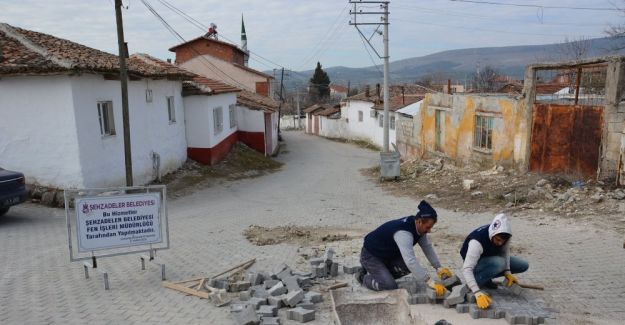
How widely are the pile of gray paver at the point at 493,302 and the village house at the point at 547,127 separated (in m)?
7.18

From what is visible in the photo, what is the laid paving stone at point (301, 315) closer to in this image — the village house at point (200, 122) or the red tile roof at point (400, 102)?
the village house at point (200, 122)

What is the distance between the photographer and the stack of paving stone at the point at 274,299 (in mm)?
5422

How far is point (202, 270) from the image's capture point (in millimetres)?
7613

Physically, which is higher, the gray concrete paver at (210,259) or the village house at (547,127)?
the village house at (547,127)

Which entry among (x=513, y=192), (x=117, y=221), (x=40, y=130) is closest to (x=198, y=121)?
(x=40, y=130)

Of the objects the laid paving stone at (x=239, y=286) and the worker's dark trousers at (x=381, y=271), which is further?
the laid paving stone at (x=239, y=286)

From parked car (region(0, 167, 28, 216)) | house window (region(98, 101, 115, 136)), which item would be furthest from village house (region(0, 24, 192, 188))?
parked car (region(0, 167, 28, 216))

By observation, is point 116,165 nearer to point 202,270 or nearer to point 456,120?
point 202,270

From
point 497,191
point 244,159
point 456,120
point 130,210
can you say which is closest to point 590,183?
point 497,191

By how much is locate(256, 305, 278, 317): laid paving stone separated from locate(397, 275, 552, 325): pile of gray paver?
5.27 ft

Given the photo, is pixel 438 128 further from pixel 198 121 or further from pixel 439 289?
pixel 439 289

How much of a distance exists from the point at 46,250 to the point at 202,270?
3.39 meters

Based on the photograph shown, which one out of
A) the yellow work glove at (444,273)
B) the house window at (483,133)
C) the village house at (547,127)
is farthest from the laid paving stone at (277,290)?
the house window at (483,133)

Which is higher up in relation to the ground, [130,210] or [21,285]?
[130,210]
